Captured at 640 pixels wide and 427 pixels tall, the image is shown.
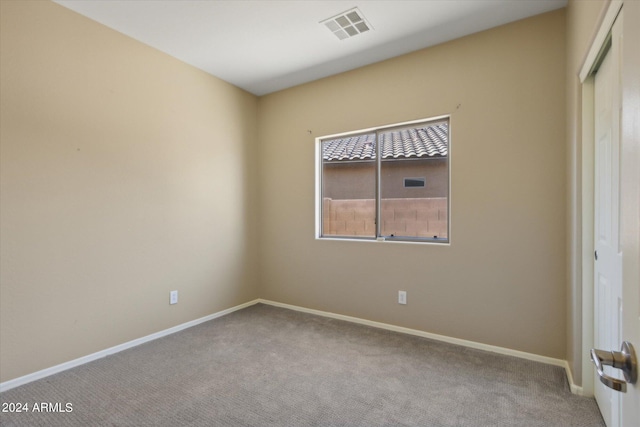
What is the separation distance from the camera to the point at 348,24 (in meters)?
2.54

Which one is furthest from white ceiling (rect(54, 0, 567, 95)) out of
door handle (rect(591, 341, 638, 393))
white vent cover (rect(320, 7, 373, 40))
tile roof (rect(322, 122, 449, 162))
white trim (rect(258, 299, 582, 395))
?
white trim (rect(258, 299, 582, 395))

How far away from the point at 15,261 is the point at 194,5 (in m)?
2.23

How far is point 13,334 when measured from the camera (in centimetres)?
208

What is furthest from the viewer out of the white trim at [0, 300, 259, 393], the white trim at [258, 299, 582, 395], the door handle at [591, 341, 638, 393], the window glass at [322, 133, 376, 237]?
the window glass at [322, 133, 376, 237]

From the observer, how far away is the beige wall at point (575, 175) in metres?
1.91

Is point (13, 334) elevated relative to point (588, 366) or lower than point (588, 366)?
elevated

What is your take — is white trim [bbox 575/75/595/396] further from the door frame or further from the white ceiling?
the white ceiling

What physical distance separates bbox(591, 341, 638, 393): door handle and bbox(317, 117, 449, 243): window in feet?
7.65

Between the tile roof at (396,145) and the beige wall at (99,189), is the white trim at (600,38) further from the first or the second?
the beige wall at (99,189)

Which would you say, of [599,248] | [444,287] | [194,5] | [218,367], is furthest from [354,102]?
[218,367]

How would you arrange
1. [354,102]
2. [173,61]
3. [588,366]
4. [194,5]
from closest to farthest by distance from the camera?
[588,366]
[194,5]
[173,61]
[354,102]

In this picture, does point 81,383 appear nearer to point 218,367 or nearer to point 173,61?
point 218,367

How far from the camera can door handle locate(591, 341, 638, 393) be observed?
0.56 m

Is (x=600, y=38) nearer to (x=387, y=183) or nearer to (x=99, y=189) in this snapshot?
(x=387, y=183)
